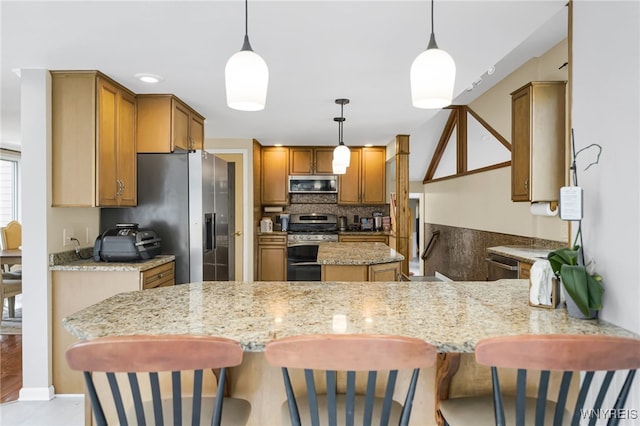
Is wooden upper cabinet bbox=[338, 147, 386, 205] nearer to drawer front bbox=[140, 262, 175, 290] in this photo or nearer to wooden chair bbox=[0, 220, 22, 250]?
drawer front bbox=[140, 262, 175, 290]

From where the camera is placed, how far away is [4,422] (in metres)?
2.33

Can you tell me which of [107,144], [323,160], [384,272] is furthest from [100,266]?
[323,160]

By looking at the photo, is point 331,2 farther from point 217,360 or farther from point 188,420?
point 188,420

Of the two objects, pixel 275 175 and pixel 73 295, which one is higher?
pixel 275 175

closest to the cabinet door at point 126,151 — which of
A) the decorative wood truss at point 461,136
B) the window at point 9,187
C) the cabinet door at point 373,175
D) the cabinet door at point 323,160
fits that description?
the cabinet door at point 323,160

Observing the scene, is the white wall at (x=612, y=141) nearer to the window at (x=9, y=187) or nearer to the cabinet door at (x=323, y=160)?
the cabinet door at (x=323, y=160)

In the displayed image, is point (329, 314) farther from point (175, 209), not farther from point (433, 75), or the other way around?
point (175, 209)

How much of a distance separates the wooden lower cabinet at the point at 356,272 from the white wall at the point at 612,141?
1.71 metres

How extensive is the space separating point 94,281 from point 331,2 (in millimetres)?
2435

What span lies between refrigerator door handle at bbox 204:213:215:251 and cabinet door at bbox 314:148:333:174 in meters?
2.76

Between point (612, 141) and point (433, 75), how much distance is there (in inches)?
27.6

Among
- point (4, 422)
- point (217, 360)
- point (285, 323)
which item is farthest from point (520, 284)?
point (4, 422)

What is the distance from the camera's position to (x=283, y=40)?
87.5 inches

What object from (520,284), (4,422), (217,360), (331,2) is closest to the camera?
(217,360)
